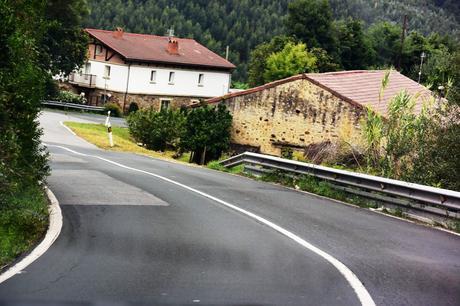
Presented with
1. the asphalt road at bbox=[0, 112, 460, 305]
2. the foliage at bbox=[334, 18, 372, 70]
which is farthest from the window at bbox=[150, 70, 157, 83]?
the asphalt road at bbox=[0, 112, 460, 305]

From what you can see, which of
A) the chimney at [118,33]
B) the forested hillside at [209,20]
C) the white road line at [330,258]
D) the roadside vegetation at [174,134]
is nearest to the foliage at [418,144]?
the white road line at [330,258]

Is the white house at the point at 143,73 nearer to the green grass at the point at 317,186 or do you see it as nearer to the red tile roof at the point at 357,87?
the red tile roof at the point at 357,87

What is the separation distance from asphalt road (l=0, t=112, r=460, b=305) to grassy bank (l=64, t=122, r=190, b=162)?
18.4 m

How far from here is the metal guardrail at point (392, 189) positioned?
39.4ft

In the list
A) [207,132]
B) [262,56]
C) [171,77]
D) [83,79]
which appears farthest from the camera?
[262,56]

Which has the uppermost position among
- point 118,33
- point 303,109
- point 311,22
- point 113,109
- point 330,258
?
point 311,22

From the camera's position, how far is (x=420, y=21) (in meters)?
151

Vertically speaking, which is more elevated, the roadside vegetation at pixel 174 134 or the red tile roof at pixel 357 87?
the red tile roof at pixel 357 87

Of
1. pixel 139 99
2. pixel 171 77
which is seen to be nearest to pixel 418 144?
pixel 139 99

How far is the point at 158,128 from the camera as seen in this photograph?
1483 inches

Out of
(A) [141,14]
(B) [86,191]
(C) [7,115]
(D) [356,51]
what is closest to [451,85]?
(B) [86,191]

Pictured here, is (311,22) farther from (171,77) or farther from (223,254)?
(223,254)

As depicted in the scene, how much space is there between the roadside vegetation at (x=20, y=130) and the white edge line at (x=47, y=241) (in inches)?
4.5

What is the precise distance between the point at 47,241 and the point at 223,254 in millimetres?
2200
